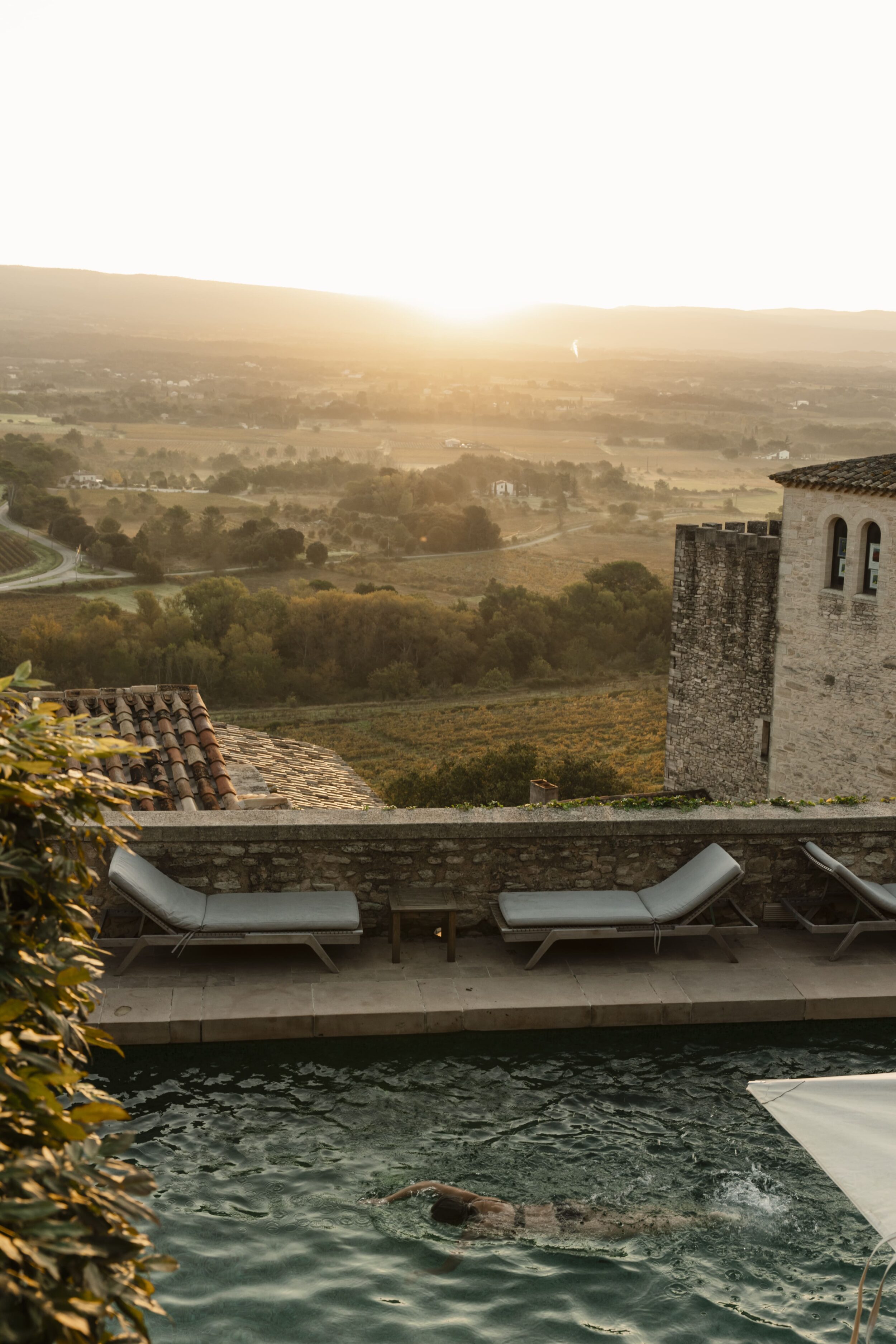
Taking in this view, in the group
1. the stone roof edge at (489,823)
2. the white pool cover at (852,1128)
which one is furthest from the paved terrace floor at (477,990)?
the white pool cover at (852,1128)

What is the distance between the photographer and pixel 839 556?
20.3 meters

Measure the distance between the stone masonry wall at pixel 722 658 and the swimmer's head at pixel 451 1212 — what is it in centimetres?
1805

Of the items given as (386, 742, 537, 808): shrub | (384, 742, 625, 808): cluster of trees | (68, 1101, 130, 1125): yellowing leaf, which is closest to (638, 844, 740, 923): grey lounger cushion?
(68, 1101, 130, 1125): yellowing leaf

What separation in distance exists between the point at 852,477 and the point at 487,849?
1422 cm

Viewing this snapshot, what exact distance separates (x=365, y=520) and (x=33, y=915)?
8408 cm

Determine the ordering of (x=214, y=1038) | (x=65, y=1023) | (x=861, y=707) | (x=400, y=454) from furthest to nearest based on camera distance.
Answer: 1. (x=400, y=454)
2. (x=861, y=707)
3. (x=214, y=1038)
4. (x=65, y=1023)

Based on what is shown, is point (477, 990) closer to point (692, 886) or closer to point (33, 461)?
point (692, 886)

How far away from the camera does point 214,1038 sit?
6.14m

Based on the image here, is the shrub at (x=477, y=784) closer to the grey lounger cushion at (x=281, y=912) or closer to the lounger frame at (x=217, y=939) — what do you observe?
the grey lounger cushion at (x=281, y=912)

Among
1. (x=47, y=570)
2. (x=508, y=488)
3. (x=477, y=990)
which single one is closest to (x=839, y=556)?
(x=477, y=990)

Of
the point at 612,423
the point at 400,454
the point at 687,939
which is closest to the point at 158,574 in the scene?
the point at 400,454

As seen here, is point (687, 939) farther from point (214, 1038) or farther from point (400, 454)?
point (400, 454)

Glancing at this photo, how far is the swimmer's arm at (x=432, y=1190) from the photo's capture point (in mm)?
5035

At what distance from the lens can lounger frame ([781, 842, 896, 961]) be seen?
7.05 metres
